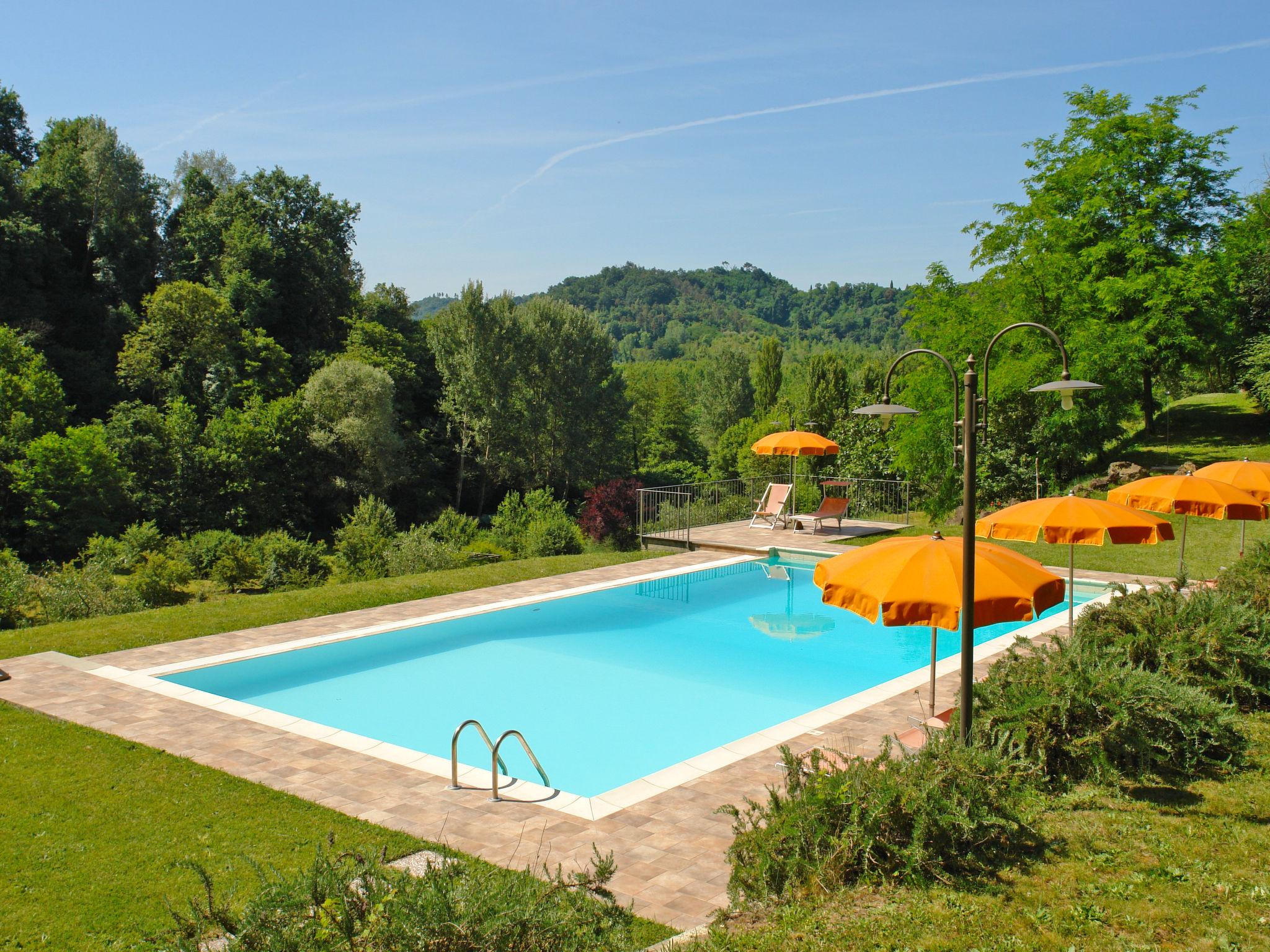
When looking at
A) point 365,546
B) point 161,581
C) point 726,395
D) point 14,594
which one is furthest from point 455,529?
point 726,395

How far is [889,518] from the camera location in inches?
811

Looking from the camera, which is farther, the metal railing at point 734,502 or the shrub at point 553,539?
the shrub at point 553,539

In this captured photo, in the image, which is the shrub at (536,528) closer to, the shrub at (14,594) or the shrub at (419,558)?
the shrub at (419,558)

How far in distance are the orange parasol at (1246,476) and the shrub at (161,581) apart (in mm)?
16436

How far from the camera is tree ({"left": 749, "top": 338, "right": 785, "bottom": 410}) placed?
50.2m

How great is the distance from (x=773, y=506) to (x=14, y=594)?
1436 centimetres

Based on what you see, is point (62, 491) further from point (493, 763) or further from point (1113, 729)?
point (1113, 729)

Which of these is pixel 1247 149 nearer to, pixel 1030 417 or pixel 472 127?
pixel 1030 417

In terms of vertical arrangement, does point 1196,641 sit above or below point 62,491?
above

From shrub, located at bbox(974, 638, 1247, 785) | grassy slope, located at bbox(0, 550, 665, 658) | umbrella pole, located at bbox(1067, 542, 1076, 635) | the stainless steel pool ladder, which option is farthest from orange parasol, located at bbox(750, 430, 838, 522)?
the stainless steel pool ladder

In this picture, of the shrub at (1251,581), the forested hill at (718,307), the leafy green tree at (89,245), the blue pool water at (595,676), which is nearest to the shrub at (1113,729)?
the shrub at (1251,581)

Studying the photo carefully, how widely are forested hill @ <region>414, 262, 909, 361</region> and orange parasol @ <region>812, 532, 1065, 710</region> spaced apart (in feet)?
327

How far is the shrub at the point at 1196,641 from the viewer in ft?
23.4

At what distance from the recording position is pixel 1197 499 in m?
9.61
